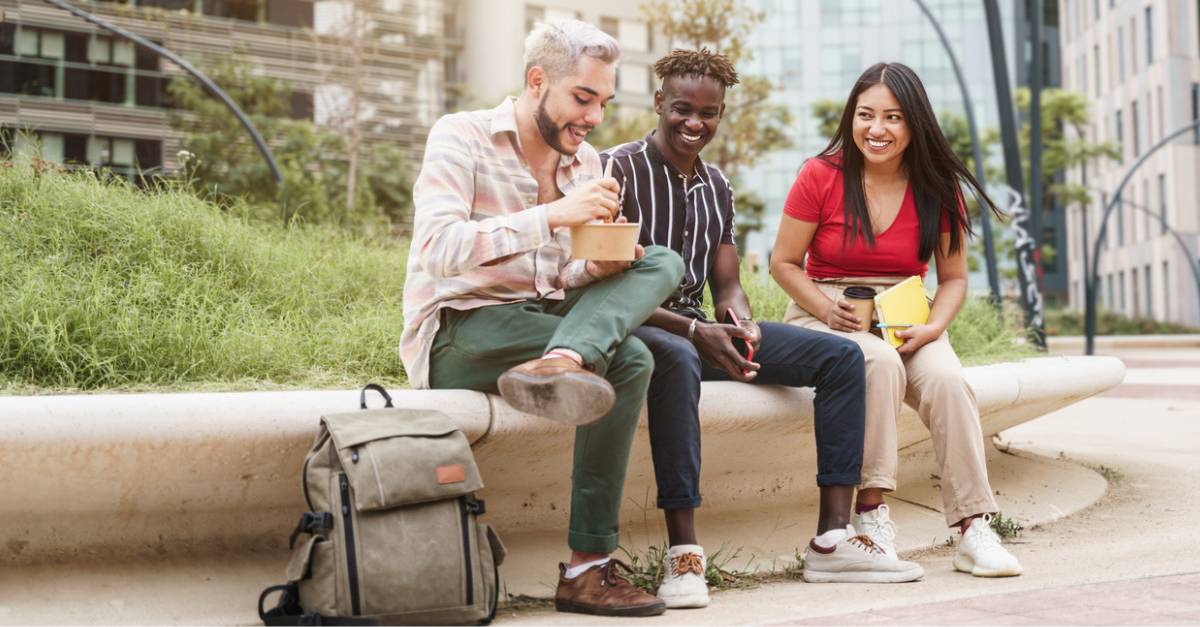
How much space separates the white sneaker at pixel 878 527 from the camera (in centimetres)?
344

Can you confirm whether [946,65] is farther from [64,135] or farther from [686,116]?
[686,116]

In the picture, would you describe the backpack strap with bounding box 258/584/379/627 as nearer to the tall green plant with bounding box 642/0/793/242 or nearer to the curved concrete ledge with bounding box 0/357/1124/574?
the curved concrete ledge with bounding box 0/357/1124/574

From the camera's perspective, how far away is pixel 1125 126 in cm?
4653

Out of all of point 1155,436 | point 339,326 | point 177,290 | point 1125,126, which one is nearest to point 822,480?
point 339,326

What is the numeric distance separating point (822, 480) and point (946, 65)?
2166 inches

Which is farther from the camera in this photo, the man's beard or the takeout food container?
the man's beard

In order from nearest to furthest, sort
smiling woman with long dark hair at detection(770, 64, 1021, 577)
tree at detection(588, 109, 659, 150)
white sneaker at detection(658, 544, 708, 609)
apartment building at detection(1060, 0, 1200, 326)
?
A: white sneaker at detection(658, 544, 708, 609) < smiling woman with long dark hair at detection(770, 64, 1021, 577) < tree at detection(588, 109, 659, 150) < apartment building at detection(1060, 0, 1200, 326)

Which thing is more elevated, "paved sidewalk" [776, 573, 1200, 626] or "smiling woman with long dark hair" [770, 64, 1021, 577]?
"smiling woman with long dark hair" [770, 64, 1021, 577]

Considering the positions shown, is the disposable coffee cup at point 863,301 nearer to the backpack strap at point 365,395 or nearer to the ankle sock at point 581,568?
the ankle sock at point 581,568

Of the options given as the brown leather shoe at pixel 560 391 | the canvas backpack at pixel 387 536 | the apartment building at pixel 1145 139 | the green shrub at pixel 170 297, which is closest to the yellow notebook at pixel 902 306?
the brown leather shoe at pixel 560 391

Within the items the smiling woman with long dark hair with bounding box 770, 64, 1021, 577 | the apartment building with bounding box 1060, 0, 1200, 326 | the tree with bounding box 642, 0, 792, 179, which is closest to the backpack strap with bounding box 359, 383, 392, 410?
the smiling woman with long dark hair with bounding box 770, 64, 1021, 577

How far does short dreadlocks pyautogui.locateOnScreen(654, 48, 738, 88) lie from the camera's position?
12.1 ft

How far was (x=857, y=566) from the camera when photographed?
3.35 metres

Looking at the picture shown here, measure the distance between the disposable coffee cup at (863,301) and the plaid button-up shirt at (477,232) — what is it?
1124 millimetres
